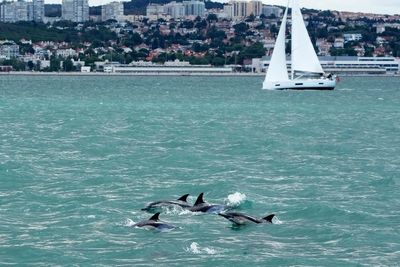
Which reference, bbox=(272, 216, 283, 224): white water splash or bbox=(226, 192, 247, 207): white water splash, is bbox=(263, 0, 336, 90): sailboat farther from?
bbox=(272, 216, 283, 224): white water splash

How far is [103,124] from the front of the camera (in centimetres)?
5291

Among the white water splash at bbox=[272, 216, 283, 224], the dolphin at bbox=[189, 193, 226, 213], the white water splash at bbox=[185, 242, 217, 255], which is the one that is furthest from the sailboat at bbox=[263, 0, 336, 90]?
the white water splash at bbox=[185, 242, 217, 255]

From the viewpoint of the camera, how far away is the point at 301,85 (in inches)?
3659

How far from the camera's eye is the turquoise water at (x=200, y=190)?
20422 mm

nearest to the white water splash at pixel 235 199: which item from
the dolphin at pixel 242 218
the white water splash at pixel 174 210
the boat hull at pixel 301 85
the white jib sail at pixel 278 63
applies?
the white water splash at pixel 174 210

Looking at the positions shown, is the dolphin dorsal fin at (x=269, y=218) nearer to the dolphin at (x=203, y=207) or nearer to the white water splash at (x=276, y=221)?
the white water splash at (x=276, y=221)

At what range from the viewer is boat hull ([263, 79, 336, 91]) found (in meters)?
92.8

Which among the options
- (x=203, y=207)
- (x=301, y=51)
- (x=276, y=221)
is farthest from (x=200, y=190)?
(x=301, y=51)

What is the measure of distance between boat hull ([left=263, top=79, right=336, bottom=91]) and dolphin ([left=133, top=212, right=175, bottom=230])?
7083 cm

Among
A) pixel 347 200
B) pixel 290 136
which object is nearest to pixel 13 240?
pixel 347 200

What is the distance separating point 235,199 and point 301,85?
224ft

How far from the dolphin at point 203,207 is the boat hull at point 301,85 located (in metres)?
69.0

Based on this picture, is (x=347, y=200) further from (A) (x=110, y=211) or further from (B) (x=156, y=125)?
(B) (x=156, y=125)

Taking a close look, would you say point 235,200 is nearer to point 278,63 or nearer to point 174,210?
point 174,210
